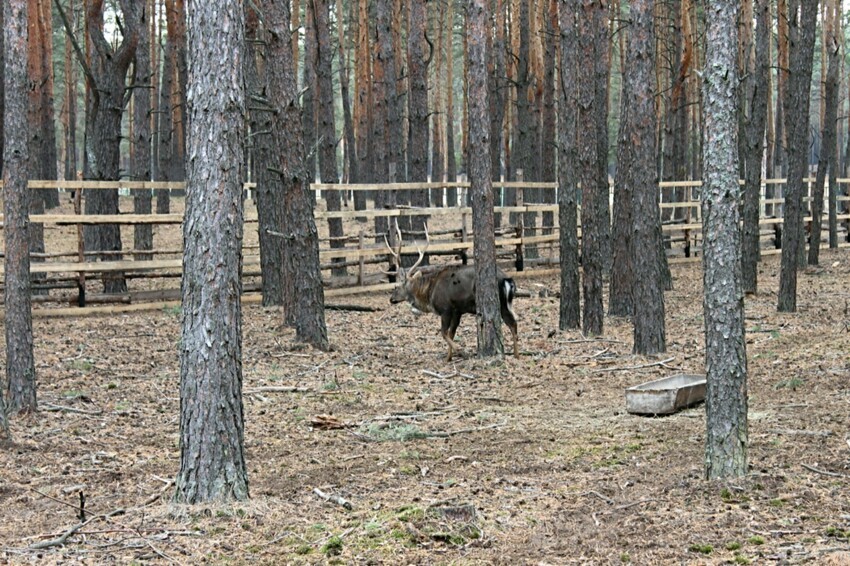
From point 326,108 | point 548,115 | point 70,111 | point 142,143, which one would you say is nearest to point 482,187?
point 142,143

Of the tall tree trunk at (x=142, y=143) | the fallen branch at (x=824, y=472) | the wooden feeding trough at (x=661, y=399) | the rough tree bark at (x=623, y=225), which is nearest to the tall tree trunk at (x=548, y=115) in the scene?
the tall tree trunk at (x=142, y=143)

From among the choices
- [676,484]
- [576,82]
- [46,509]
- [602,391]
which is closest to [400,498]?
[676,484]

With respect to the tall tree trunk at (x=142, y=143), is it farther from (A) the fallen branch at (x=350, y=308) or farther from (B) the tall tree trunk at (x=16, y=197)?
(B) the tall tree trunk at (x=16, y=197)

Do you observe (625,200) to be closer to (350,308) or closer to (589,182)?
(589,182)

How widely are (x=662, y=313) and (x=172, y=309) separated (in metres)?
8.57

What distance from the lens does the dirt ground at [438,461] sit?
5.85m

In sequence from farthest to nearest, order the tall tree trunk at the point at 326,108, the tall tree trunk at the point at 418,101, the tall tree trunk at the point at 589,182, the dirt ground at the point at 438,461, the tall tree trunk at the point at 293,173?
the tall tree trunk at the point at 326,108
the tall tree trunk at the point at 418,101
the tall tree trunk at the point at 589,182
the tall tree trunk at the point at 293,173
the dirt ground at the point at 438,461

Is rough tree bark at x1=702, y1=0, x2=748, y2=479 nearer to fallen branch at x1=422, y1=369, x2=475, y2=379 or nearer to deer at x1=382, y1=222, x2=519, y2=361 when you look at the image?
fallen branch at x1=422, y1=369, x2=475, y2=379

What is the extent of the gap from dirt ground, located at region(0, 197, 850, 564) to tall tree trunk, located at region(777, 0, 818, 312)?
2.48 m

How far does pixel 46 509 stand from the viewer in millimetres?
6805

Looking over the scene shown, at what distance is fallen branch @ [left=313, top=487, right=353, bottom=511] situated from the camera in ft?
21.9

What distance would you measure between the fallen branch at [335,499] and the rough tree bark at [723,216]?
101 inches

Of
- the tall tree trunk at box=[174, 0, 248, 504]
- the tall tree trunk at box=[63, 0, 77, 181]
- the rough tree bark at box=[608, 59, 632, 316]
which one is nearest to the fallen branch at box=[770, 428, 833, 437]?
the tall tree trunk at box=[174, 0, 248, 504]

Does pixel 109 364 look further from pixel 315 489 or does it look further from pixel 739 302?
pixel 739 302
